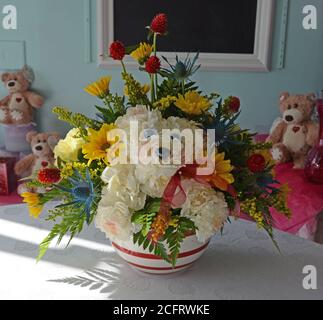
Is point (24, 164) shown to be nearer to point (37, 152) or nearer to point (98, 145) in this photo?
point (37, 152)

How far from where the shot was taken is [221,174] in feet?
2.64

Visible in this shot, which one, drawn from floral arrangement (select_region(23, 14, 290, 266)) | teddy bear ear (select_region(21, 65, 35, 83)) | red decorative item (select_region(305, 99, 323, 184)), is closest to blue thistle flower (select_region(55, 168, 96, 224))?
floral arrangement (select_region(23, 14, 290, 266))

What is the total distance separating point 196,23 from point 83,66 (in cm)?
62

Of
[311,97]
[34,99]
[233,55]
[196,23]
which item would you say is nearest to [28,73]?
[34,99]

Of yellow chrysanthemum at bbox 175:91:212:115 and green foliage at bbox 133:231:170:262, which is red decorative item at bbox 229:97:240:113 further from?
green foliage at bbox 133:231:170:262

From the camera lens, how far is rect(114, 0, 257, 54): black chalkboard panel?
217 centimetres

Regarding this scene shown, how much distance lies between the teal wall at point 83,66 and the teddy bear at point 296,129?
25 centimetres

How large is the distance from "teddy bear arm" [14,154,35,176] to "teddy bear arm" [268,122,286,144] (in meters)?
1.19

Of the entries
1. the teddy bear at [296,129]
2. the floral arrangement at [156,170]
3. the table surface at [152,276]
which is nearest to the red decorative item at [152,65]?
the floral arrangement at [156,170]

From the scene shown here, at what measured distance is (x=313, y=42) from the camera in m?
2.21

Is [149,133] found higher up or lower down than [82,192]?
higher up
